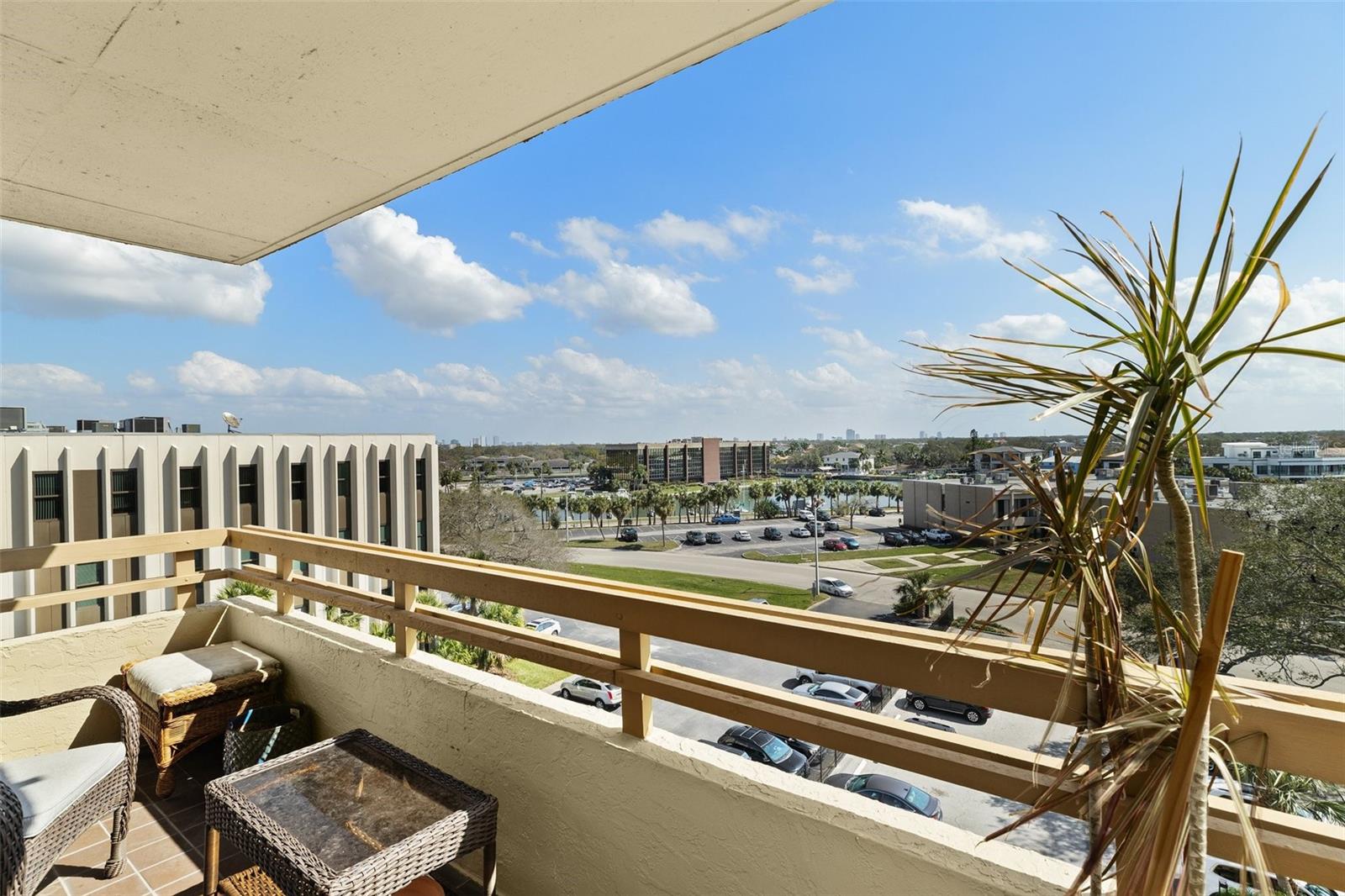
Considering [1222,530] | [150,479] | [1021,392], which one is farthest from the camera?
[150,479]

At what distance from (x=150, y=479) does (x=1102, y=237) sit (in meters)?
21.8

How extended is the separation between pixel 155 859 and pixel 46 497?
19.2m

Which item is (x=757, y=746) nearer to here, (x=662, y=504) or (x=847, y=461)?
(x=847, y=461)

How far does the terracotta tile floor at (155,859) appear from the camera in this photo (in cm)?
185

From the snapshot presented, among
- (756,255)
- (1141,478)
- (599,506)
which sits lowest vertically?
(599,506)

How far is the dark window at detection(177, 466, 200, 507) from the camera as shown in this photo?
1727 centimetres

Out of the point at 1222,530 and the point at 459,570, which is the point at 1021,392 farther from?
the point at 459,570

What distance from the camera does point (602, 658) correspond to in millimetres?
1585

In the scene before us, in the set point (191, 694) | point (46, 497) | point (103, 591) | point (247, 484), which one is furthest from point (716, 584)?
point (191, 694)

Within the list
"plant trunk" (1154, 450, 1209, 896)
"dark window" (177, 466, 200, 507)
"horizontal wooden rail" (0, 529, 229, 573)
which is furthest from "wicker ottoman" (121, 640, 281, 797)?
"dark window" (177, 466, 200, 507)

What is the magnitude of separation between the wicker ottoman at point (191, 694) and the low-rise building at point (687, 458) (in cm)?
5138

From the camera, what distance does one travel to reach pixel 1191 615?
76 centimetres

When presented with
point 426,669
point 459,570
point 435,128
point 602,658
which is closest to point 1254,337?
point 602,658

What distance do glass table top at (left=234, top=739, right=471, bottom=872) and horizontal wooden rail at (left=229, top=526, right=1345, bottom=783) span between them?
0.51 m
